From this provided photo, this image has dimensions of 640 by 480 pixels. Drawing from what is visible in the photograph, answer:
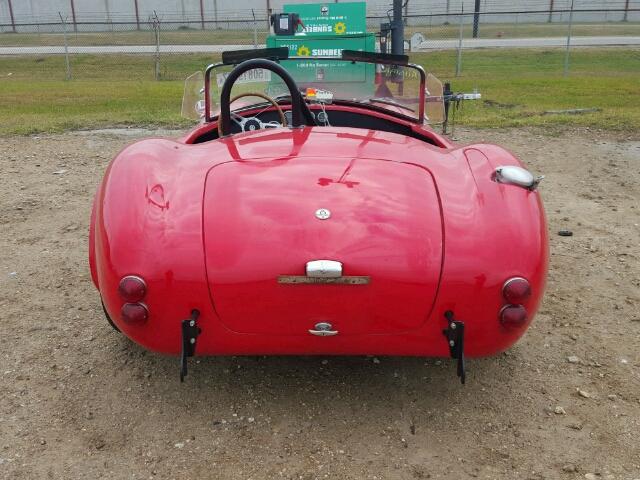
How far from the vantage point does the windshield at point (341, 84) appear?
12.3 ft

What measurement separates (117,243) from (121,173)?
0.41 metres

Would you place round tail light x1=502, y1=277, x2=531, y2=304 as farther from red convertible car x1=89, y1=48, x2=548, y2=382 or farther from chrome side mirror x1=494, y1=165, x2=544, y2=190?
chrome side mirror x1=494, y1=165, x2=544, y2=190

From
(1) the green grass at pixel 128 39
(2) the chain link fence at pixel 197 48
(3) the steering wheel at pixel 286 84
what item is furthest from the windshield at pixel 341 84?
(1) the green grass at pixel 128 39

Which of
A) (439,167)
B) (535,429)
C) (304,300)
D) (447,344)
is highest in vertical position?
(439,167)

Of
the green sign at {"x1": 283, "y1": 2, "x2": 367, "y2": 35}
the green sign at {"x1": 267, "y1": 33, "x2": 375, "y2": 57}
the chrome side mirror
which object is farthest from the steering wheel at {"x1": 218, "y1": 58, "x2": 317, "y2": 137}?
the green sign at {"x1": 283, "y1": 2, "x2": 367, "y2": 35}

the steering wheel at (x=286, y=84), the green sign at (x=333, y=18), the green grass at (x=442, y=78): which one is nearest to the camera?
the steering wheel at (x=286, y=84)

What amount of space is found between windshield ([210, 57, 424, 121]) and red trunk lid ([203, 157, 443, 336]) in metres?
1.54

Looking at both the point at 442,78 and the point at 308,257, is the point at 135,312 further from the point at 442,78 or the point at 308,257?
the point at 442,78

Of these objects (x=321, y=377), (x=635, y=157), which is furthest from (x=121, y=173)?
(x=635, y=157)

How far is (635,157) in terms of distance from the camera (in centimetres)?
662

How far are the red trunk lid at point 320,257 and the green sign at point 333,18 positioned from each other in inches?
302

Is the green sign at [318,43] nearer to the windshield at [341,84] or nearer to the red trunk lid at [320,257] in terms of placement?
the windshield at [341,84]

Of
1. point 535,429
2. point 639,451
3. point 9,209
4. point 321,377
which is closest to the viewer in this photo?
point 639,451

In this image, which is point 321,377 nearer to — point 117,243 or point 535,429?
point 535,429
